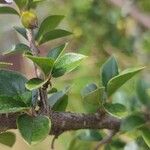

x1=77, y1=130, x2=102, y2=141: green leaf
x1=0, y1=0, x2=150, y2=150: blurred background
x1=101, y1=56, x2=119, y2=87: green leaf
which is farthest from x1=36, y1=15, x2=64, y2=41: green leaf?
x1=0, y1=0, x2=150, y2=150: blurred background

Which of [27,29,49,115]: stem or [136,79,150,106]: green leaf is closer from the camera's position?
[27,29,49,115]: stem

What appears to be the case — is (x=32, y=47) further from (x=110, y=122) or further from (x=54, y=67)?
(x=110, y=122)

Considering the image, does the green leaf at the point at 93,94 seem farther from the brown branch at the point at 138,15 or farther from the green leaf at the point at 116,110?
the brown branch at the point at 138,15

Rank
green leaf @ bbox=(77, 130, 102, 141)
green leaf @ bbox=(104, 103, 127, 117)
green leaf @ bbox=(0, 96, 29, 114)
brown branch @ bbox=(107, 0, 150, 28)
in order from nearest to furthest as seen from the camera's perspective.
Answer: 1. green leaf @ bbox=(0, 96, 29, 114)
2. green leaf @ bbox=(104, 103, 127, 117)
3. green leaf @ bbox=(77, 130, 102, 141)
4. brown branch @ bbox=(107, 0, 150, 28)

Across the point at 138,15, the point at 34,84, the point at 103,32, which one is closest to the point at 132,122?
the point at 34,84

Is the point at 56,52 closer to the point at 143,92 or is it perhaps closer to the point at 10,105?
the point at 10,105

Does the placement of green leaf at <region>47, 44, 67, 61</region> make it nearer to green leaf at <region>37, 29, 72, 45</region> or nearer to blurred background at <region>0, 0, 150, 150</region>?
green leaf at <region>37, 29, 72, 45</region>

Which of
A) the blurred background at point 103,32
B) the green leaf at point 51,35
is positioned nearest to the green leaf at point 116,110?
the green leaf at point 51,35
